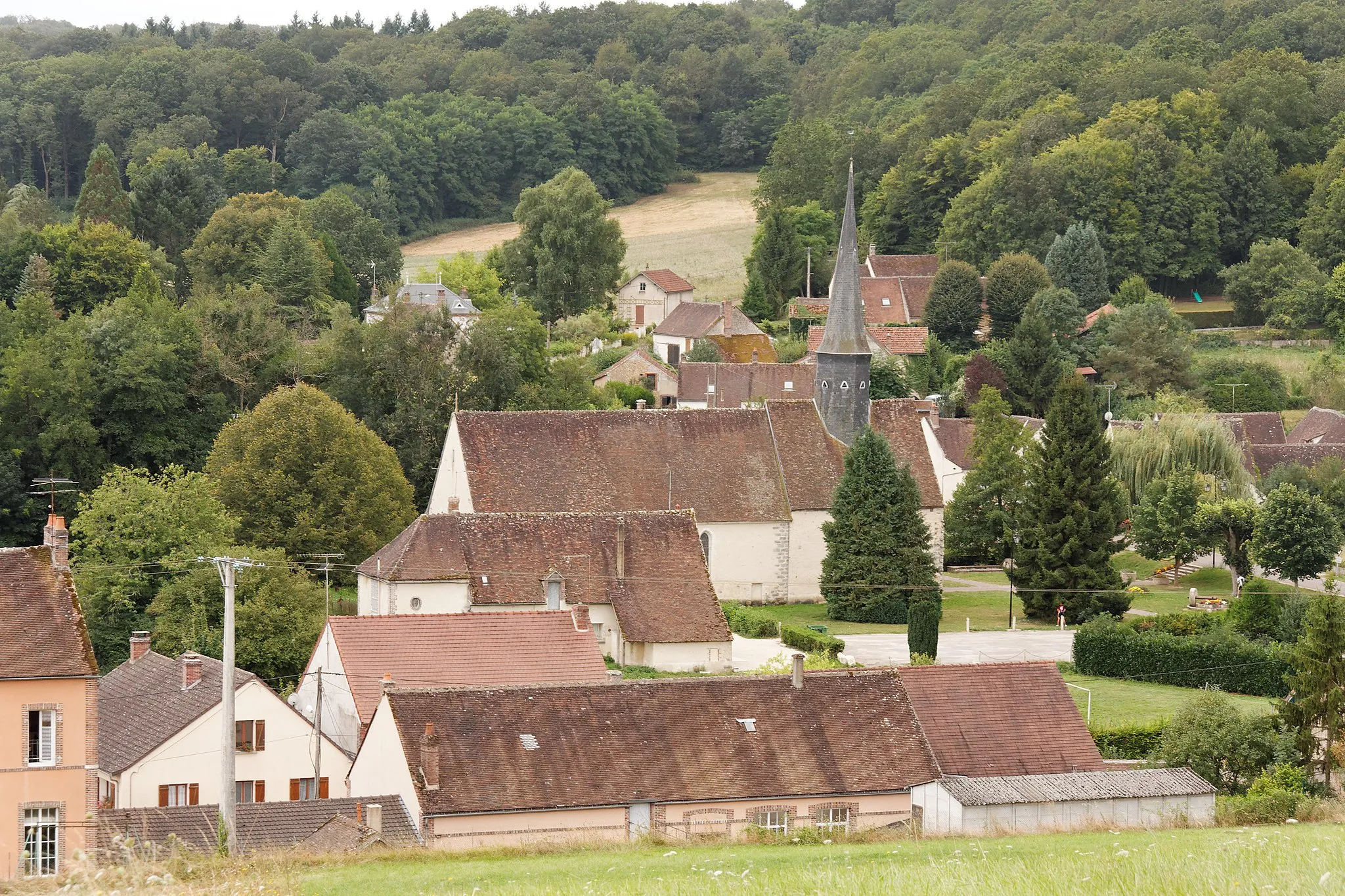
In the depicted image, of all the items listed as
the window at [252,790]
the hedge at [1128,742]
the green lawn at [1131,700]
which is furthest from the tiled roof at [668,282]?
the window at [252,790]

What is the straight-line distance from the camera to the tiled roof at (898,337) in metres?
81.9

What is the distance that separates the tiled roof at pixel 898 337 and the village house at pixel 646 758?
48.0 metres

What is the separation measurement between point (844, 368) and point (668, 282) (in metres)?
40.2

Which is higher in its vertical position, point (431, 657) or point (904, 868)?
point (904, 868)

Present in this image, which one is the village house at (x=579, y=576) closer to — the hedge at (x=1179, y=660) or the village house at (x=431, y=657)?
the village house at (x=431, y=657)

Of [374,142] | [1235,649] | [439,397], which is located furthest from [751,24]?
[1235,649]

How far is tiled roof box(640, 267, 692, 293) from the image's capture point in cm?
9662

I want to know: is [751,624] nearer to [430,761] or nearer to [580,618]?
[580,618]

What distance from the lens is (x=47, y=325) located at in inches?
2532

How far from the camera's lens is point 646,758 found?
3231cm

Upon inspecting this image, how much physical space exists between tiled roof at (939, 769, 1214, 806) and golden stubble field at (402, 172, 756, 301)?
235 ft

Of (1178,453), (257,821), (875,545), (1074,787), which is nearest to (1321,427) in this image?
(1178,453)

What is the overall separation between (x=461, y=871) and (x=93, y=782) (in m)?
10.0

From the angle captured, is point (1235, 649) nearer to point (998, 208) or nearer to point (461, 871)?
point (461, 871)
